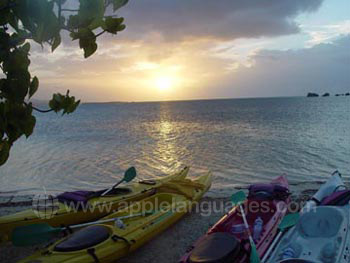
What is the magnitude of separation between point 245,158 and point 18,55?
15665 millimetres

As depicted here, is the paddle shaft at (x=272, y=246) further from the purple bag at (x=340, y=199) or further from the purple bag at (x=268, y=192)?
the purple bag at (x=340, y=199)

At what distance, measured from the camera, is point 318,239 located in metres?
4.31

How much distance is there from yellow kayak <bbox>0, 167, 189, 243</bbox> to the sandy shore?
301 mm

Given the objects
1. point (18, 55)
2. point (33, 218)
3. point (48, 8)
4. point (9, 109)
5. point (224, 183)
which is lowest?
point (224, 183)

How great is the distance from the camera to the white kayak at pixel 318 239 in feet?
13.0

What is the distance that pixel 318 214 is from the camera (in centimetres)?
458

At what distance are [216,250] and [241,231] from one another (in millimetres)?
1283

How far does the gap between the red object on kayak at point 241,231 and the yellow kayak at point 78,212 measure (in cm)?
200

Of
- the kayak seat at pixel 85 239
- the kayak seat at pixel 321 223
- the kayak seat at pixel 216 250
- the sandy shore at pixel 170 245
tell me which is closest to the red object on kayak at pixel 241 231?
the kayak seat at pixel 216 250

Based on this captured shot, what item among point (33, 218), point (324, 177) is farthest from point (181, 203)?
point (324, 177)

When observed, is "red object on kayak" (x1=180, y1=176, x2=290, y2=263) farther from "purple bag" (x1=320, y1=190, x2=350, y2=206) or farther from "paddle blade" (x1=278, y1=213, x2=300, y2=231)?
"purple bag" (x1=320, y1=190, x2=350, y2=206)

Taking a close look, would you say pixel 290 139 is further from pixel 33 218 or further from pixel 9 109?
pixel 9 109

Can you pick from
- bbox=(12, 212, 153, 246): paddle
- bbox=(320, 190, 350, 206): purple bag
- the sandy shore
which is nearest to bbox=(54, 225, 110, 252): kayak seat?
bbox=(12, 212, 153, 246): paddle

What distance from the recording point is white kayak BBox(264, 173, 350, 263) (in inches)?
156
